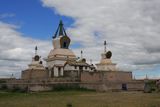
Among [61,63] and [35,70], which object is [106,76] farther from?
[35,70]

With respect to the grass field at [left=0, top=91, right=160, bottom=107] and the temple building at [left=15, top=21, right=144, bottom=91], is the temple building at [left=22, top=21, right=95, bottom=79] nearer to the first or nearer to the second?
the temple building at [left=15, top=21, right=144, bottom=91]

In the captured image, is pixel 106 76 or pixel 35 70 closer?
pixel 106 76

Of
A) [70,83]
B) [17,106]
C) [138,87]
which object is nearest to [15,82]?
[70,83]

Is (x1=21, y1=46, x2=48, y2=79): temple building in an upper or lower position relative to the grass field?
upper

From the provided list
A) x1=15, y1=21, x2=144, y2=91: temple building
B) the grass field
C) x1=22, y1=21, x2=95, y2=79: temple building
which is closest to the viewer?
the grass field

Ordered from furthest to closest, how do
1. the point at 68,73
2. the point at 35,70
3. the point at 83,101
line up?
the point at 35,70, the point at 68,73, the point at 83,101

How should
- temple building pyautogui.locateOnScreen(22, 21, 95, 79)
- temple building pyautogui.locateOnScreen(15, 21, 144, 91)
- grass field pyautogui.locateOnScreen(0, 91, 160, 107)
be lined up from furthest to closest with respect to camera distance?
temple building pyautogui.locateOnScreen(22, 21, 95, 79)
temple building pyautogui.locateOnScreen(15, 21, 144, 91)
grass field pyautogui.locateOnScreen(0, 91, 160, 107)

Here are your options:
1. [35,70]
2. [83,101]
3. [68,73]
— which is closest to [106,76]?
[68,73]

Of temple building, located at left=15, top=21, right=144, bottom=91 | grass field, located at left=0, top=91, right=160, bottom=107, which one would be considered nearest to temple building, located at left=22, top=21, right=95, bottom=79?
temple building, located at left=15, top=21, right=144, bottom=91

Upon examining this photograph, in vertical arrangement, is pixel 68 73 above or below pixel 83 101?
above

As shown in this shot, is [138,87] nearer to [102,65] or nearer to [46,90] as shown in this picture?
[102,65]

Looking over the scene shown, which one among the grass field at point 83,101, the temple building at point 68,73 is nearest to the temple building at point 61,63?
the temple building at point 68,73

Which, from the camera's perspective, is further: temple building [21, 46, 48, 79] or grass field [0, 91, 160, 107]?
temple building [21, 46, 48, 79]

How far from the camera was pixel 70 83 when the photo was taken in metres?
59.7
